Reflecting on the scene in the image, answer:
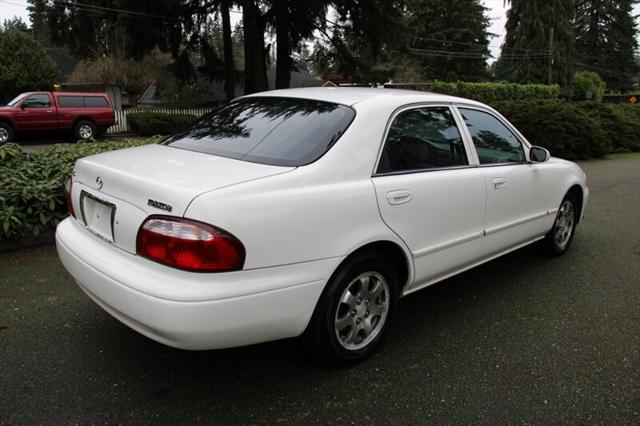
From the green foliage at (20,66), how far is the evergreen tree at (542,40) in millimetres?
49014

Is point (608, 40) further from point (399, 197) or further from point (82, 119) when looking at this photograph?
point (399, 197)

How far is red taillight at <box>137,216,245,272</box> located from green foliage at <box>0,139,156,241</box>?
3131 mm

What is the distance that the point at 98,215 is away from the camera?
2.89 metres

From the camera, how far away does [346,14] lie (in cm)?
2252

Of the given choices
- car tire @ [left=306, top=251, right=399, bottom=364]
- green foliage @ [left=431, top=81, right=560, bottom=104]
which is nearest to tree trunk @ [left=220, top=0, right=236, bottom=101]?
green foliage @ [left=431, top=81, right=560, bottom=104]

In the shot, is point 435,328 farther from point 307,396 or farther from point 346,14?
point 346,14

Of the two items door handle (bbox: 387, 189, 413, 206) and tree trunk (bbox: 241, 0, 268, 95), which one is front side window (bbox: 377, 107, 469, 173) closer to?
door handle (bbox: 387, 189, 413, 206)

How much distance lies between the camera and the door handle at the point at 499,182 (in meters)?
3.86

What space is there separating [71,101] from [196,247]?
1984cm

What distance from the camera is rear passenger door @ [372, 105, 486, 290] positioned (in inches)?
122

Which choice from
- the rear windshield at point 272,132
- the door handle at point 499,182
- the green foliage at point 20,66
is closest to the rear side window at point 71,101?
the green foliage at point 20,66

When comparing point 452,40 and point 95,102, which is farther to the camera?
point 452,40

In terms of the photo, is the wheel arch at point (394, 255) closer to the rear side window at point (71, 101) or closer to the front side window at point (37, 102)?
the front side window at point (37, 102)

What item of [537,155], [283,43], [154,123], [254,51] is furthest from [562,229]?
[283,43]
